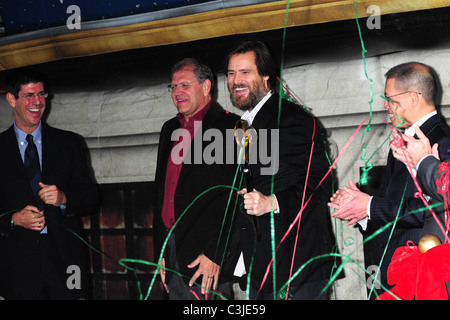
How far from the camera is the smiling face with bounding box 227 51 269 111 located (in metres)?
1.83

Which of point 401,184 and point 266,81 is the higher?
point 266,81

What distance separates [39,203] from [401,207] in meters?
1.39

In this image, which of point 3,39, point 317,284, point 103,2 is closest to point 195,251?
point 317,284

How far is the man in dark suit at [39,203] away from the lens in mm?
2043

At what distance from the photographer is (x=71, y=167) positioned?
221 cm

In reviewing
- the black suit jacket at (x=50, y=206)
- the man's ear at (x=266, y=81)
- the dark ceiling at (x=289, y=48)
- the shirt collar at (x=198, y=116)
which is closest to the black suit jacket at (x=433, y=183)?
the dark ceiling at (x=289, y=48)

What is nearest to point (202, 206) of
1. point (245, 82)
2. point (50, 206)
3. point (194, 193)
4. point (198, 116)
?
point (194, 193)

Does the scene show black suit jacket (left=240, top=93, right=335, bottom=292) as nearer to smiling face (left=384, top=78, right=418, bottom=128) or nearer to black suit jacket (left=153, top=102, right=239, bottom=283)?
black suit jacket (left=153, top=102, right=239, bottom=283)

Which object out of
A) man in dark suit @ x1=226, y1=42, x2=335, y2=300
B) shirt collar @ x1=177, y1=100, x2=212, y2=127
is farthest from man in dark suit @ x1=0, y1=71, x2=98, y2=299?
man in dark suit @ x1=226, y1=42, x2=335, y2=300

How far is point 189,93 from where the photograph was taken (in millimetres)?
2025

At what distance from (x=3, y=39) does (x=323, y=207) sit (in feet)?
5.58

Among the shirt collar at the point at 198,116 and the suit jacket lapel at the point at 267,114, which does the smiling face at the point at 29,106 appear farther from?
the suit jacket lapel at the point at 267,114

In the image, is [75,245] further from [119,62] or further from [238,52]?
[238,52]

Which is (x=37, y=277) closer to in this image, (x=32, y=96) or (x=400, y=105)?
(x=32, y=96)
